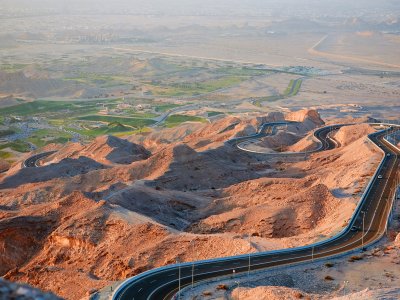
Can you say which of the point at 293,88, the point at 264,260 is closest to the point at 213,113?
the point at 293,88

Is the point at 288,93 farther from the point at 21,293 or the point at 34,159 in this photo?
the point at 21,293

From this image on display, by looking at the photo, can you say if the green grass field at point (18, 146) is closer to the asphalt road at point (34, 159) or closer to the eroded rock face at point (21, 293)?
the asphalt road at point (34, 159)

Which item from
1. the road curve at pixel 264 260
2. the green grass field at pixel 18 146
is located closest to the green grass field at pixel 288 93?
the green grass field at pixel 18 146

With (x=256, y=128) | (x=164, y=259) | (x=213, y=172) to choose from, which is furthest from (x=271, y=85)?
(x=164, y=259)

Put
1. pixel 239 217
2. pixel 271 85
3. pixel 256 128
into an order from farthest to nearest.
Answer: pixel 271 85
pixel 256 128
pixel 239 217

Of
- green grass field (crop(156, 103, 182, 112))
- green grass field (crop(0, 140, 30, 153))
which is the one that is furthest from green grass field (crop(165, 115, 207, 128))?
green grass field (crop(0, 140, 30, 153))

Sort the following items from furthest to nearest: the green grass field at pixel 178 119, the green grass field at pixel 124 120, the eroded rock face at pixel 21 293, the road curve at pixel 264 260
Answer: the green grass field at pixel 178 119
the green grass field at pixel 124 120
the road curve at pixel 264 260
the eroded rock face at pixel 21 293

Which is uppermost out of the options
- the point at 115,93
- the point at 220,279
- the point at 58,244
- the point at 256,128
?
the point at 220,279

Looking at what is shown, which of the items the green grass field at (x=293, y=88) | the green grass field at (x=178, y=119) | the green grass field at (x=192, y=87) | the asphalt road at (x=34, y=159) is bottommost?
the green grass field at (x=192, y=87)

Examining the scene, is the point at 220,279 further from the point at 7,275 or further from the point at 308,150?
the point at 308,150

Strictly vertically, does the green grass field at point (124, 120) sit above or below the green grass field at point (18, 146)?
below
